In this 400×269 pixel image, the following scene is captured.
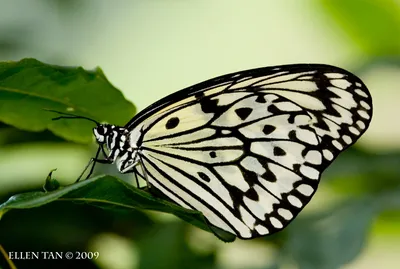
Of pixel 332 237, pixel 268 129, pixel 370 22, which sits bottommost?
pixel 332 237

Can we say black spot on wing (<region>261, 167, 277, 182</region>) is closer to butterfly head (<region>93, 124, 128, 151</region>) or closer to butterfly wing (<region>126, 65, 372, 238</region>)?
butterfly wing (<region>126, 65, 372, 238</region>)

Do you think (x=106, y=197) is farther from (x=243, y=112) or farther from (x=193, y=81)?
(x=193, y=81)

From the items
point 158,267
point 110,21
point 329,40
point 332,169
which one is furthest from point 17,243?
point 329,40

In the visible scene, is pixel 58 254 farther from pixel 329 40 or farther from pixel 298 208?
pixel 329 40

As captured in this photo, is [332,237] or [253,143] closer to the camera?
[253,143]

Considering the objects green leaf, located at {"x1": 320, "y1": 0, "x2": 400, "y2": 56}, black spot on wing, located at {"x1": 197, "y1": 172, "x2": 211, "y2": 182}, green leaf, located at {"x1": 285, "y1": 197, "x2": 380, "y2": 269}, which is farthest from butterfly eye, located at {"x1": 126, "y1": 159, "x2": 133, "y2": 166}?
green leaf, located at {"x1": 320, "y1": 0, "x2": 400, "y2": 56}

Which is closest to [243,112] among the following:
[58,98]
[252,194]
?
[252,194]

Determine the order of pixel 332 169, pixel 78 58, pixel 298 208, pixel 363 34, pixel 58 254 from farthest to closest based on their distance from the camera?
pixel 78 58
pixel 363 34
pixel 332 169
pixel 58 254
pixel 298 208
